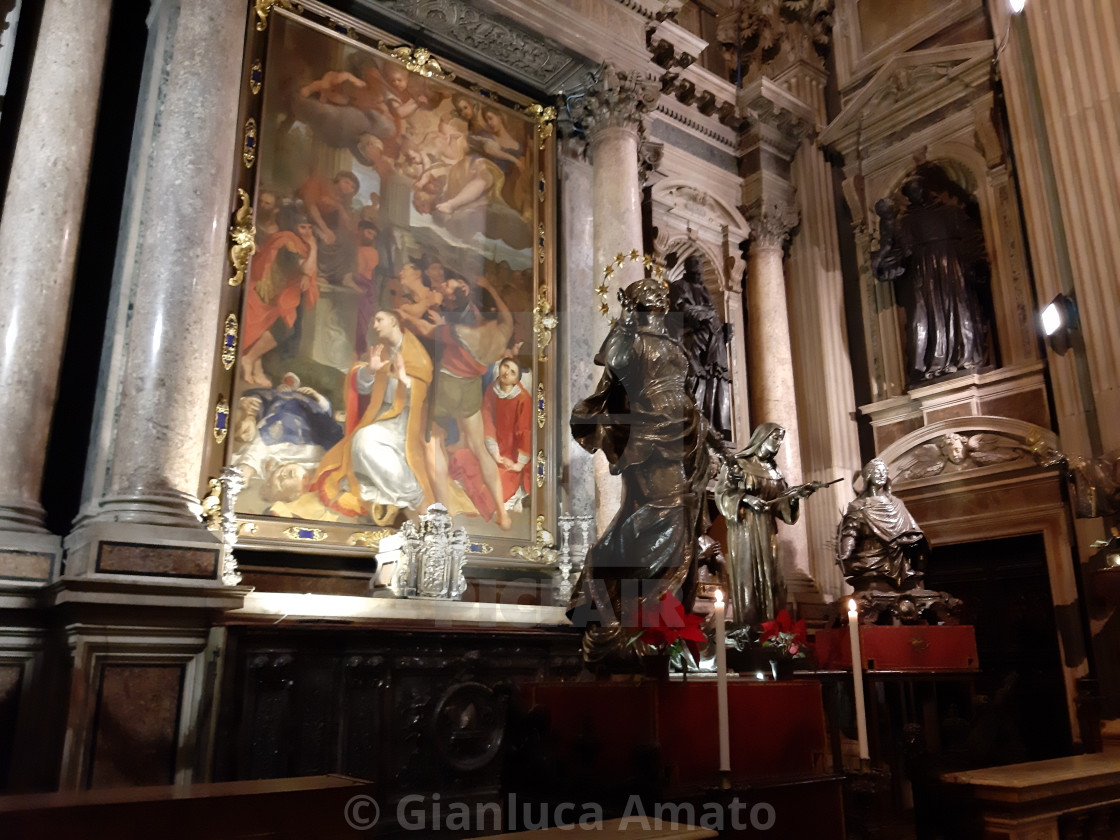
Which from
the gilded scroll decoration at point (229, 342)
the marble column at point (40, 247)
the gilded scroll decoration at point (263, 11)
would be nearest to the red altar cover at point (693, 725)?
the marble column at point (40, 247)

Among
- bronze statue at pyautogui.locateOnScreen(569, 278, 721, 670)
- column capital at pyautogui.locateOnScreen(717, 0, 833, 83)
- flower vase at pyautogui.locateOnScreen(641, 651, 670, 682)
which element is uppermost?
column capital at pyautogui.locateOnScreen(717, 0, 833, 83)

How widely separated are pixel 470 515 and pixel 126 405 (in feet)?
10.0

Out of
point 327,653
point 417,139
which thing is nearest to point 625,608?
point 327,653

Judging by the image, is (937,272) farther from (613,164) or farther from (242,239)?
(242,239)

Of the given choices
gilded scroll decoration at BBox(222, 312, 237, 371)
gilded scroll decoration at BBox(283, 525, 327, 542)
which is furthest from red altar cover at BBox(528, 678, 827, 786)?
gilded scroll decoration at BBox(222, 312, 237, 371)

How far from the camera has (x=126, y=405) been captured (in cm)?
575

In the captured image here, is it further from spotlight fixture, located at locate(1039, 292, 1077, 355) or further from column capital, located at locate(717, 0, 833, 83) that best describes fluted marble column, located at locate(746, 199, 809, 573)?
spotlight fixture, located at locate(1039, 292, 1077, 355)

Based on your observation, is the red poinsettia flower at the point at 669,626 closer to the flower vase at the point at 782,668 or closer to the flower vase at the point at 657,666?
the flower vase at the point at 657,666

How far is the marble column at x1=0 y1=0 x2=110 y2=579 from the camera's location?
215 inches

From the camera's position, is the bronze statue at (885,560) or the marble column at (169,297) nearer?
the marble column at (169,297)

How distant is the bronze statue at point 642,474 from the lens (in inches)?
135

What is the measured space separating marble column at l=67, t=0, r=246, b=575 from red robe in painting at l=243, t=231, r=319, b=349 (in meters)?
0.34

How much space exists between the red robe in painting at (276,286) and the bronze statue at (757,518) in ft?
12.5

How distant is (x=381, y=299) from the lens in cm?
772
